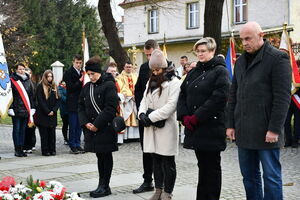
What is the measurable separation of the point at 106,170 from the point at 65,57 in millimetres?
38395

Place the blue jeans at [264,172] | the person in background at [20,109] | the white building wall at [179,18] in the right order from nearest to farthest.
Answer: the blue jeans at [264,172]
the person in background at [20,109]
the white building wall at [179,18]

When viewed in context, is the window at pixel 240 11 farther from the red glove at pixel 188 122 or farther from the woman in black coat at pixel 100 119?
the red glove at pixel 188 122

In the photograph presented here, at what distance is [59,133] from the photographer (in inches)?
609

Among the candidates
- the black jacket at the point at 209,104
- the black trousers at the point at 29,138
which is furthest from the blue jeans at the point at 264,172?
the black trousers at the point at 29,138

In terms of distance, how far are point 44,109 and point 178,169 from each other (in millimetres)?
3683

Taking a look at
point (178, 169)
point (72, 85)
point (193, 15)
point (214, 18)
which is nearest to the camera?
point (178, 169)

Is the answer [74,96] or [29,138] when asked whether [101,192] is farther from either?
[29,138]

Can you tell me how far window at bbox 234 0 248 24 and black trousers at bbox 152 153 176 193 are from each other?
27.0m

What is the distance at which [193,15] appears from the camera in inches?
1385

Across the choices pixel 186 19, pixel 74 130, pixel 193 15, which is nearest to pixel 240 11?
pixel 193 15

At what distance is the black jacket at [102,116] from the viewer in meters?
6.66

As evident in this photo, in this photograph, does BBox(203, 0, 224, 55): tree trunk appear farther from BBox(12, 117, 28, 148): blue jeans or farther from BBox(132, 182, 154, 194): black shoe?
BBox(132, 182, 154, 194): black shoe

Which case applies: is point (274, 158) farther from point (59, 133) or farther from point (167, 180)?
point (59, 133)

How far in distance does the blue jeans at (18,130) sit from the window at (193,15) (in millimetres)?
25513
